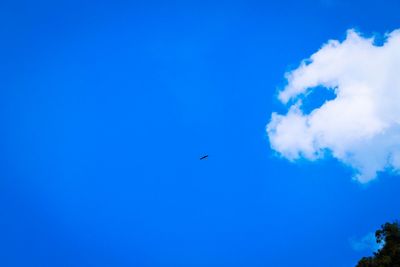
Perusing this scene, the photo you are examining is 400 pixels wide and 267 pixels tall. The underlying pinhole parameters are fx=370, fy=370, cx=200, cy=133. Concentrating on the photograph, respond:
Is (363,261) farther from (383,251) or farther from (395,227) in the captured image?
(395,227)

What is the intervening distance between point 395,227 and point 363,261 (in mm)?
4165

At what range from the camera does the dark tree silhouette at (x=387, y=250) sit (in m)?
30.3

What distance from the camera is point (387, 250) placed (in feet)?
103

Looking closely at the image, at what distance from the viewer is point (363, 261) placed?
32906mm

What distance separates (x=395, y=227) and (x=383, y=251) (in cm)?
231

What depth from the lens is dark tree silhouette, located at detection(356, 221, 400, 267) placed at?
99.3 feet

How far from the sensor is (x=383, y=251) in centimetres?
3188

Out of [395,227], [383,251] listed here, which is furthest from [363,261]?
[395,227]

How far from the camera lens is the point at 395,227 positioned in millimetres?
31734
